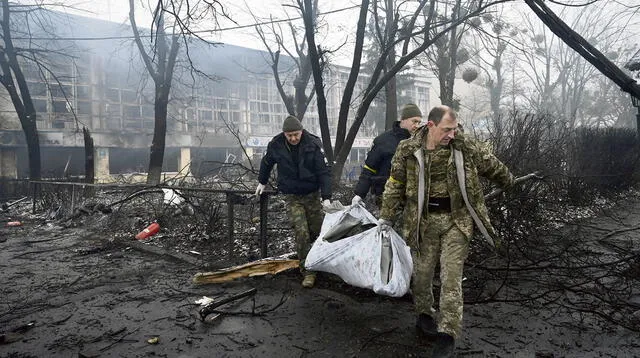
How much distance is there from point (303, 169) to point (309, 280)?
3.83 ft

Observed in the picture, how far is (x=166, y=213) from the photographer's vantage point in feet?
23.7

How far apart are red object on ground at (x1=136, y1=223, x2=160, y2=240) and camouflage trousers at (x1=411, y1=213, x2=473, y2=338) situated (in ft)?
17.1

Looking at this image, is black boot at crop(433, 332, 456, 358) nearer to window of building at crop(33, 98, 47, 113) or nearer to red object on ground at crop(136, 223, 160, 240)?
red object on ground at crop(136, 223, 160, 240)

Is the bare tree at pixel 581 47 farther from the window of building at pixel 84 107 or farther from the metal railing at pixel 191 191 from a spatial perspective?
the window of building at pixel 84 107

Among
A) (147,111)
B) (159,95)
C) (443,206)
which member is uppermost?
(147,111)

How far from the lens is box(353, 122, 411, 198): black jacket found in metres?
4.11

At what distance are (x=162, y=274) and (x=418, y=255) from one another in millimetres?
3280

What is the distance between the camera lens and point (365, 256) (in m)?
2.98

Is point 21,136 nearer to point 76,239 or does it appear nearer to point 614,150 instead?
point 76,239

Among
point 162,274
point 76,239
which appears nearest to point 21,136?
point 76,239

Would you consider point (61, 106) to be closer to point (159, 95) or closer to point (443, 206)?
point (159, 95)

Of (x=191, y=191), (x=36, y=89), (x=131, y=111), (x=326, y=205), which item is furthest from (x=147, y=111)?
(x=326, y=205)

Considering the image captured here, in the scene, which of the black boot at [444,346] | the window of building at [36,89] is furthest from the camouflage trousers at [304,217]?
the window of building at [36,89]

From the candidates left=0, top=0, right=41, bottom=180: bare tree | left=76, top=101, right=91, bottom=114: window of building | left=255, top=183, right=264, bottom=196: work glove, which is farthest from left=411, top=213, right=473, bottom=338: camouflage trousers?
left=76, top=101, right=91, bottom=114: window of building
